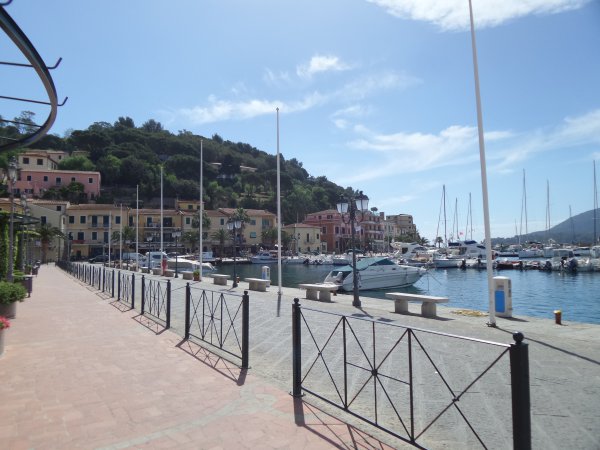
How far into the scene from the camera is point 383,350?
727 centimetres

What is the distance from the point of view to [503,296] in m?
10.8

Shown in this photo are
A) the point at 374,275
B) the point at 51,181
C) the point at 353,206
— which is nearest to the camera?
the point at 353,206

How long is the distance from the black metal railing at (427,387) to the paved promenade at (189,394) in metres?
0.19

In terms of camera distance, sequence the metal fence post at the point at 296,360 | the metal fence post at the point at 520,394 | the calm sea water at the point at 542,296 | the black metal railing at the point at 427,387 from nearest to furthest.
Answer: the metal fence post at the point at 520,394, the black metal railing at the point at 427,387, the metal fence post at the point at 296,360, the calm sea water at the point at 542,296

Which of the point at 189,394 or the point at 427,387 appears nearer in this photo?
the point at 189,394

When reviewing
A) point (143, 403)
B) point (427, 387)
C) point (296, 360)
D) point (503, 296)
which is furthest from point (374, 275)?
point (143, 403)

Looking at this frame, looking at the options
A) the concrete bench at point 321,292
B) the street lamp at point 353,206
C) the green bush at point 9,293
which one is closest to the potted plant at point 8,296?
the green bush at point 9,293

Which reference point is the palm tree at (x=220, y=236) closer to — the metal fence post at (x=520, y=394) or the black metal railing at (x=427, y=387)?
the black metal railing at (x=427, y=387)

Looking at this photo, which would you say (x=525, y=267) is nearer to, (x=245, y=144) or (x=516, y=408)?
(x=516, y=408)

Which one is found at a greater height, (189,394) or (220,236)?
(220,236)

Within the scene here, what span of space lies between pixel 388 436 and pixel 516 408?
1.63 metres

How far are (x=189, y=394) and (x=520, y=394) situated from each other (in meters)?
3.81

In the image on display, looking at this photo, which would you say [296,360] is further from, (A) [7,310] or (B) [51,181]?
(B) [51,181]

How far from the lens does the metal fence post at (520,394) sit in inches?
104
